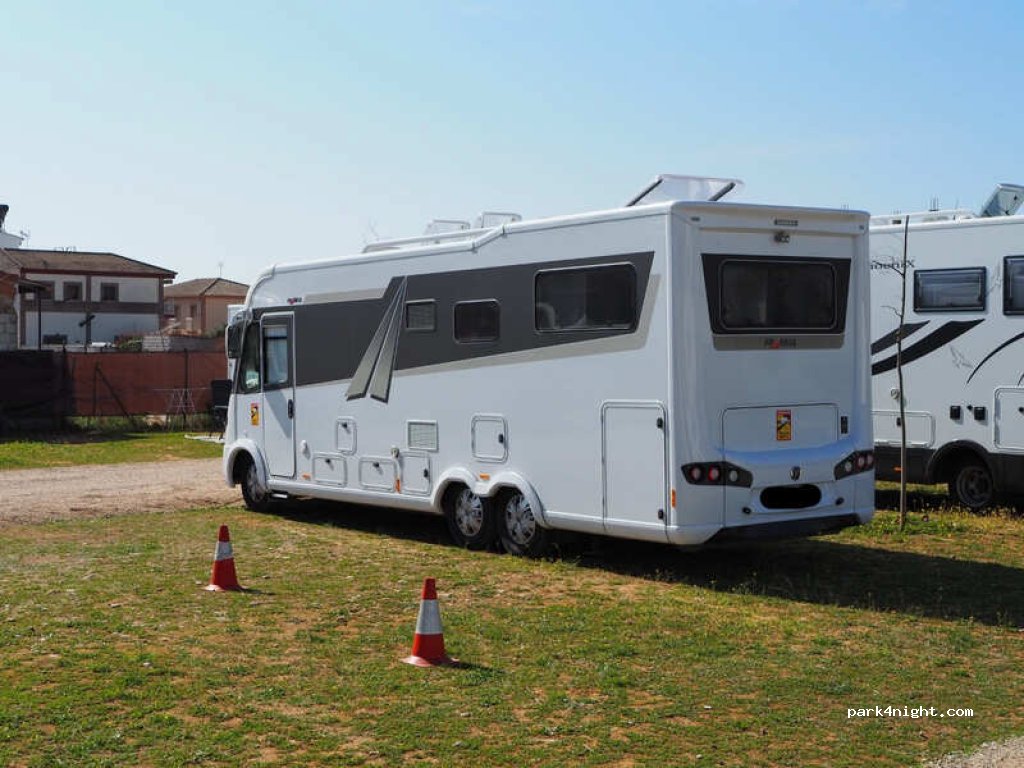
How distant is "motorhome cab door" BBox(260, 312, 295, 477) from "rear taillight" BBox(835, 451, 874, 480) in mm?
6230

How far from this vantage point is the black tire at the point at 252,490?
615 inches

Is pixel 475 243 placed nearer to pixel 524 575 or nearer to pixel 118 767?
pixel 524 575

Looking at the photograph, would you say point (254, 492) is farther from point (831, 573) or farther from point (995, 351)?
point (995, 351)

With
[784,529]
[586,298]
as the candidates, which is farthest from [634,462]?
[586,298]

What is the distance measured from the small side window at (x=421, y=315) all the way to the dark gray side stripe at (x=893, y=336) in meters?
5.57

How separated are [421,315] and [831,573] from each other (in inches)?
176

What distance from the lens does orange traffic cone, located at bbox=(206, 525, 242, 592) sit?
1041cm

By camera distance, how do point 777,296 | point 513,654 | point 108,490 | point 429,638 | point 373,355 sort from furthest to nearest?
Result: point 108,490
point 373,355
point 777,296
point 513,654
point 429,638

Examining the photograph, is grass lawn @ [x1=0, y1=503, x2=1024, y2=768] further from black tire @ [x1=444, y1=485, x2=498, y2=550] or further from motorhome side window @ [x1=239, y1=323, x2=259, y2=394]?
motorhome side window @ [x1=239, y1=323, x2=259, y2=394]

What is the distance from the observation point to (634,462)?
10.7 m

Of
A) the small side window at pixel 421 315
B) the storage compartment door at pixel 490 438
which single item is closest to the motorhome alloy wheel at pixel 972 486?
the storage compartment door at pixel 490 438

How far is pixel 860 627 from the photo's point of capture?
9211 millimetres

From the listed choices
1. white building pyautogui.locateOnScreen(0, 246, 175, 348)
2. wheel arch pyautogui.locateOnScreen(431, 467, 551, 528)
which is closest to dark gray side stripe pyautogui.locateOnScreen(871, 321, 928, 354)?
wheel arch pyautogui.locateOnScreen(431, 467, 551, 528)

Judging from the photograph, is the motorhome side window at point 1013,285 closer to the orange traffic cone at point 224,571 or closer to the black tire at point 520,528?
the black tire at point 520,528
